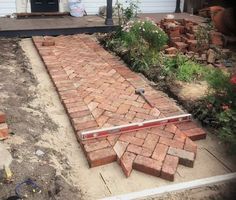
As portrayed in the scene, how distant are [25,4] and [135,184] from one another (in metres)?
6.75

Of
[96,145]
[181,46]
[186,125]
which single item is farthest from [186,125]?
[181,46]

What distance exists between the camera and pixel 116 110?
4289mm

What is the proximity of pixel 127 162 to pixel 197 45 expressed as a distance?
3.72 m

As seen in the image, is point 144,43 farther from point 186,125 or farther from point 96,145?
point 96,145

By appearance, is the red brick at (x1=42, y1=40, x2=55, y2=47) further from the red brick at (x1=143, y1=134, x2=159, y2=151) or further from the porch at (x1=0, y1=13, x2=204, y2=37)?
the red brick at (x1=143, y1=134, x2=159, y2=151)

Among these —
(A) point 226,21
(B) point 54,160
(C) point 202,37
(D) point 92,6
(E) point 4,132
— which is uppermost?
(A) point 226,21

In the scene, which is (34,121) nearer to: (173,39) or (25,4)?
(173,39)

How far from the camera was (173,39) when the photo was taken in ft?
22.2

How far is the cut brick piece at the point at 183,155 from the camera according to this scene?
3.37 m

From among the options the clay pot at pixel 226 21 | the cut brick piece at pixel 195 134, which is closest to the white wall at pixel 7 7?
A: the cut brick piece at pixel 195 134

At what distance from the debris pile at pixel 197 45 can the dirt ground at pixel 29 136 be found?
260 centimetres

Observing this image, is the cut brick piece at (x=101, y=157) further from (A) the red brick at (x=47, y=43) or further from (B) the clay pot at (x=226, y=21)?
(A) the red brick at (x=47, y=43)

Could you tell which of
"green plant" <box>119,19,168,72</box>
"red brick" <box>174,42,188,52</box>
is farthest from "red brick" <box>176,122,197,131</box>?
"red brick" <box>174,42,188,52</box>

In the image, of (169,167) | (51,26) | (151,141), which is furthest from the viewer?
(51,26)
